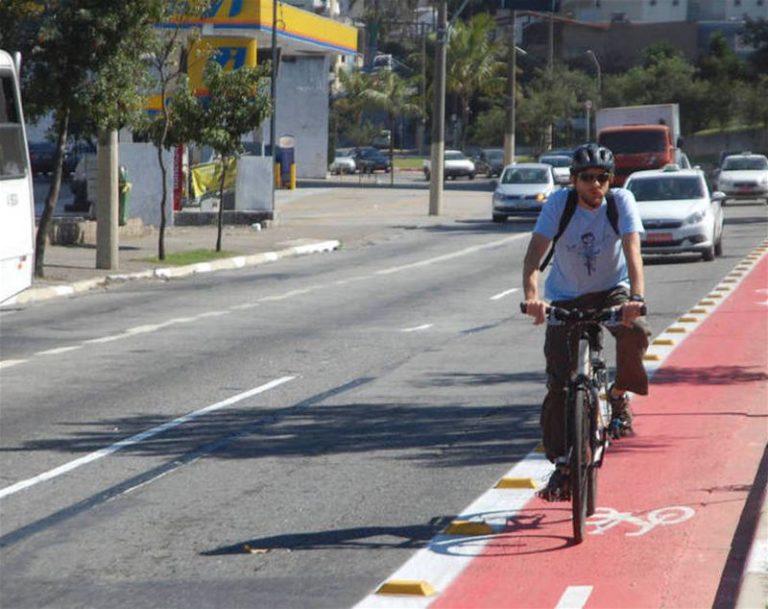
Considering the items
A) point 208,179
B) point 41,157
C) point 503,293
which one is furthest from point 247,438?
point 41,157

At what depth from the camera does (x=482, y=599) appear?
703cm

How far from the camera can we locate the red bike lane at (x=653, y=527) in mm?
7086

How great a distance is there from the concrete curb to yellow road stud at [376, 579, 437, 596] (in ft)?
39.6

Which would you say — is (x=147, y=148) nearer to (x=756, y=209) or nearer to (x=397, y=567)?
(x=756, y=209)

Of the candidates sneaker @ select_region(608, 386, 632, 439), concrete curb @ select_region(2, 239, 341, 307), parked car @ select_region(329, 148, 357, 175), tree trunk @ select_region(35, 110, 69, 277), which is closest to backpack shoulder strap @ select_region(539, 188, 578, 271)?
sneaker @ select_region(608, 386, 632, 439)

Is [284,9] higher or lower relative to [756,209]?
higher

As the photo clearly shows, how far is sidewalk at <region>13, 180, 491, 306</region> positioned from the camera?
27.0 m

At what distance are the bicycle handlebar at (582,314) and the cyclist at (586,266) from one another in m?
0.13

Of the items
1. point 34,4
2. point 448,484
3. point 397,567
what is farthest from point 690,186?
point 397,567

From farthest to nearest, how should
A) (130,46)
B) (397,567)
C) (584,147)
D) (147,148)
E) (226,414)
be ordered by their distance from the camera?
(147,148) < (130,46) < (226,414) < (584,147) < (397,567)

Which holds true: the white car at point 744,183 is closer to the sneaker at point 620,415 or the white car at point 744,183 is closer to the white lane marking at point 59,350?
the white lane marking at point 59,350

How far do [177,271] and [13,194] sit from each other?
1212cm

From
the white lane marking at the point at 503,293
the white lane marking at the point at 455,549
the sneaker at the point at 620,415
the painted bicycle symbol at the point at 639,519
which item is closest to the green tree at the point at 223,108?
the white lane marking at the point at 503,293

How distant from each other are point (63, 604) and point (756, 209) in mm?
46823
